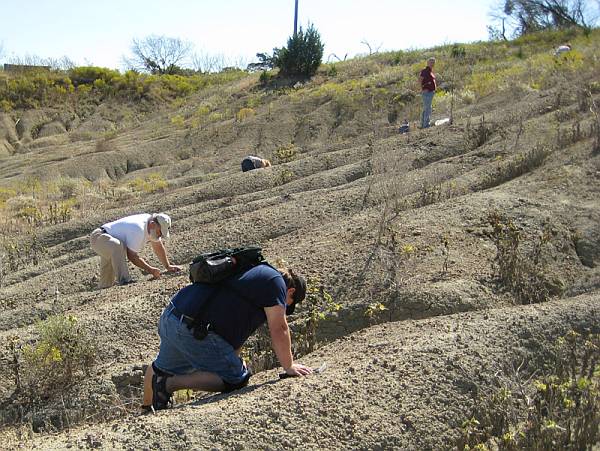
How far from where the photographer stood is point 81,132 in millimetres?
35562

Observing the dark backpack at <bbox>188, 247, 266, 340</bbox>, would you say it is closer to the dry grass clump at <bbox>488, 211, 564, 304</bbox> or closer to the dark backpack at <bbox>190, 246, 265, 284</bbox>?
the dark backpack at <bbox>190, 246, 265, 284</bbox>

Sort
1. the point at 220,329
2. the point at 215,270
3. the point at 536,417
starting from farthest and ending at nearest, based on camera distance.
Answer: the point at 220,329
the point at 215,270
the point at 536,417

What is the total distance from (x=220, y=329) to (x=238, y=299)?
0.22 metres

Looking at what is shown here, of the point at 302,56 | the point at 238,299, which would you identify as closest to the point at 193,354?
the point at 238,299

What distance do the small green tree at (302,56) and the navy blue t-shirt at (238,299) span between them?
2898 cm

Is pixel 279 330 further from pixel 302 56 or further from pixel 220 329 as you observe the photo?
pixel 302 56

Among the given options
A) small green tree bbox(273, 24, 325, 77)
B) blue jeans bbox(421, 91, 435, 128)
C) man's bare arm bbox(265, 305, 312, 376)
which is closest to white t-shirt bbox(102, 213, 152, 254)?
man's bare arm bbox(265, 305, 312, 376)

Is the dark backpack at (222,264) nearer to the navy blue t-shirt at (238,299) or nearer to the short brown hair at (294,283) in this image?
the navy blue t-shirt at (238,299)

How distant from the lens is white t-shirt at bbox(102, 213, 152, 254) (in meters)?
8.86

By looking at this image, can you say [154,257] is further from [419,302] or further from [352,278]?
[419,302]

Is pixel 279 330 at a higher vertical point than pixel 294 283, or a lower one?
lower

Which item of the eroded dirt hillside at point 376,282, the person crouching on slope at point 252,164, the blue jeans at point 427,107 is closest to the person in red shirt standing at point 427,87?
the blue jeans at point 427,107

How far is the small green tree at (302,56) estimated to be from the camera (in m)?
33.0

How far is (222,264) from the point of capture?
4668 mm
